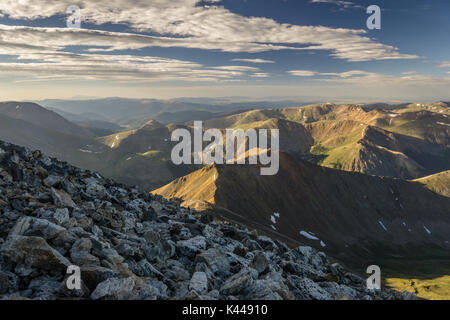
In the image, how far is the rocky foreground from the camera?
430 inches

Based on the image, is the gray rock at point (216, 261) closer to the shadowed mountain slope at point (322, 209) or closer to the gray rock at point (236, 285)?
the gray rock at point (236, 285)

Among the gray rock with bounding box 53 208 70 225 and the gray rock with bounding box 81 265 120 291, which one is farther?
the gray rock with bounding box 53 208 70 225

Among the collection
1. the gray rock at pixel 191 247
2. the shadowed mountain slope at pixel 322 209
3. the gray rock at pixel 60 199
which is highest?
the gray rock at pixel 60 199

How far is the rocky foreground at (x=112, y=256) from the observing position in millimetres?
10922

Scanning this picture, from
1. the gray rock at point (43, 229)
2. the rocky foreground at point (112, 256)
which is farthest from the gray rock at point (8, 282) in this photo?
the gray rock at point (43, 229)

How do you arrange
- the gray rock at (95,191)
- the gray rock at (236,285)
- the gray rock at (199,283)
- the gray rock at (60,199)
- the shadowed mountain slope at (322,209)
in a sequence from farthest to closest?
the shadowed mountain slope at (322,209), the gray rock at (95,191), the gray rock at (60,199), the gray rock at (236,285), the gray rock at (199,283)

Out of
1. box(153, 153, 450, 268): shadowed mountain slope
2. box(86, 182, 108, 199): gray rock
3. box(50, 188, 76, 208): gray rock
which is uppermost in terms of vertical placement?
box(50, 188, 76, 208): gray rock

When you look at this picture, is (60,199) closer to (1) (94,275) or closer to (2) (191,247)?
(2) (191,247)

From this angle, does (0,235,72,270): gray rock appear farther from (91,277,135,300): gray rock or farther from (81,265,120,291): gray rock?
(91,277,135,300): gray rock

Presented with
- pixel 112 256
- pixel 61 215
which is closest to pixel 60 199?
pixel 61 215

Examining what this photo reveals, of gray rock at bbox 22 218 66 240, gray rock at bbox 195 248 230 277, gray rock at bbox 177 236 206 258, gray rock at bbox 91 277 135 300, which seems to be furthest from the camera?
gray rock at bbox 177 236 206 258

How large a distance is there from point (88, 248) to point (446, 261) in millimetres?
173565

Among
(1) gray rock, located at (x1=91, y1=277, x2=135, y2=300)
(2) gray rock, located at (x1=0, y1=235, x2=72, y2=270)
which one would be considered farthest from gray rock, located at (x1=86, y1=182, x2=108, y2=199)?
(1) gray rock, located at (x1=91, y1=277, x2=135, y2=300)

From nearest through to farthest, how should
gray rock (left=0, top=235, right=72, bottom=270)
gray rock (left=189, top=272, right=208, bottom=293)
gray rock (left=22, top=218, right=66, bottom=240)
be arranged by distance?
gray rock (left=0, top=235, right=72, bottom=270) → gray rock (left=22, top=218, right=66, bottom=240) → gray rock (left=189, top=272, right=208, bottom=293)
